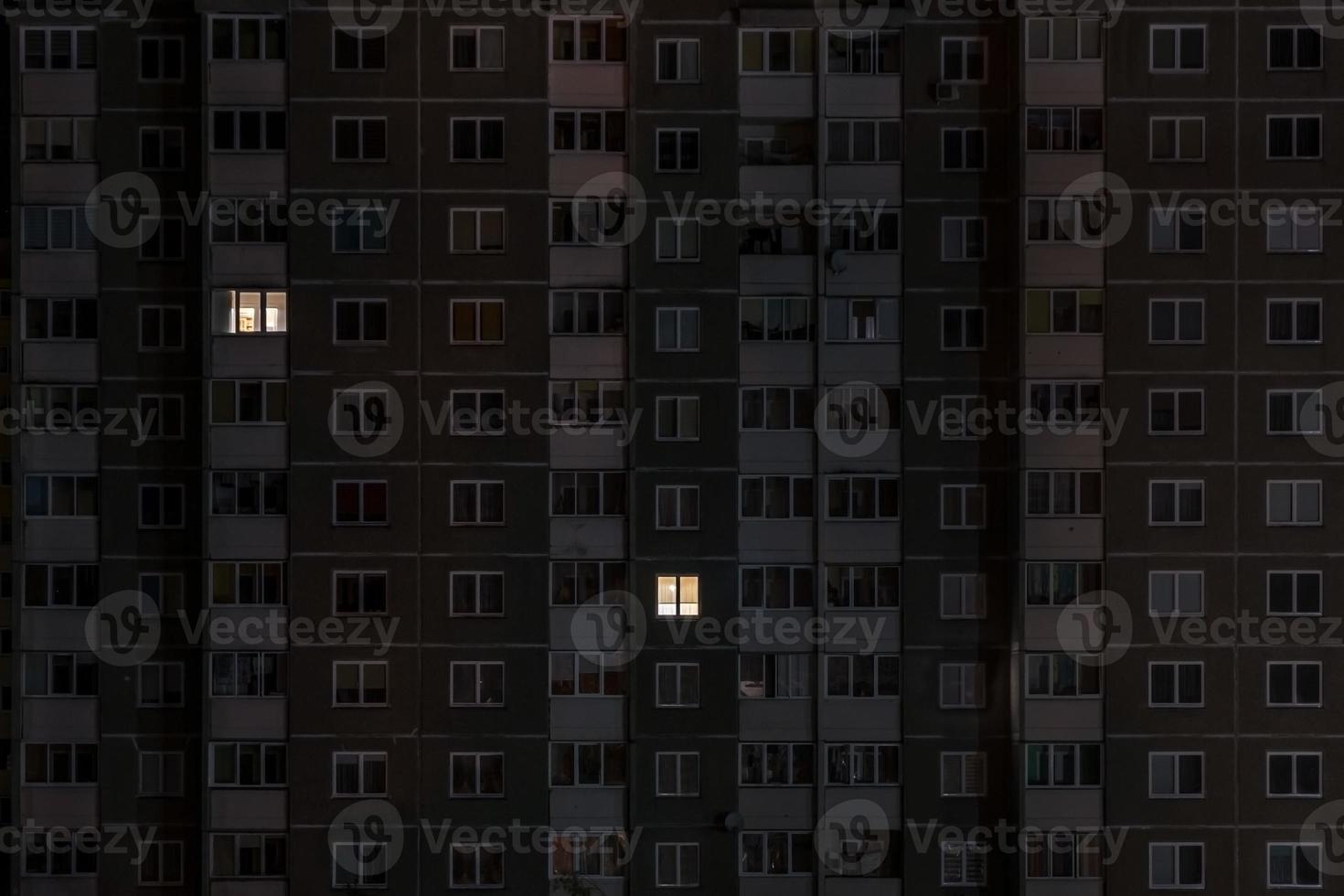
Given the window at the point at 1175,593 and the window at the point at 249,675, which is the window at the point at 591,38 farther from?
the window at the point at 1175,593

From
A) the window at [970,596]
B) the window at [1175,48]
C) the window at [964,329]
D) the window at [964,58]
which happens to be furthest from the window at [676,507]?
the window at [1175,48]

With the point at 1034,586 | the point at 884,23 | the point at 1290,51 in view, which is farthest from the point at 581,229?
the point at 1290,51

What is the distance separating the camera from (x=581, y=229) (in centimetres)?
2000

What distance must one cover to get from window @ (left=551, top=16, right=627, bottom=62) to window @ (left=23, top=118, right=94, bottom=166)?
34.8ft

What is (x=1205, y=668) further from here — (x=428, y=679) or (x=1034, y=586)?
(x=428, y=679)

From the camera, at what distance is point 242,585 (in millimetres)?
19828

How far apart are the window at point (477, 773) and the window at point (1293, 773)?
55.9ft

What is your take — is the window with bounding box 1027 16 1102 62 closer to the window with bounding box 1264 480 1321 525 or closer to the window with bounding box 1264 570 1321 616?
the window with bounding box 1264 480 1321 525

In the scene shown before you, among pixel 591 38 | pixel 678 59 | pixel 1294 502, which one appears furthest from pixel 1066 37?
pixel 1294 502

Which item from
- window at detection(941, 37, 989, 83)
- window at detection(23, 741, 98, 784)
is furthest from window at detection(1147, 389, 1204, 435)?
window at detection(23, 741, 98, 784)

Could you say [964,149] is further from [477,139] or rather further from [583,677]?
[583,677]

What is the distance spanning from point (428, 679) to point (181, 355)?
922 centimetres

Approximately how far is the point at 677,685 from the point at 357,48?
15.9 m

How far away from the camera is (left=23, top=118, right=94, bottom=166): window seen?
20.0m
